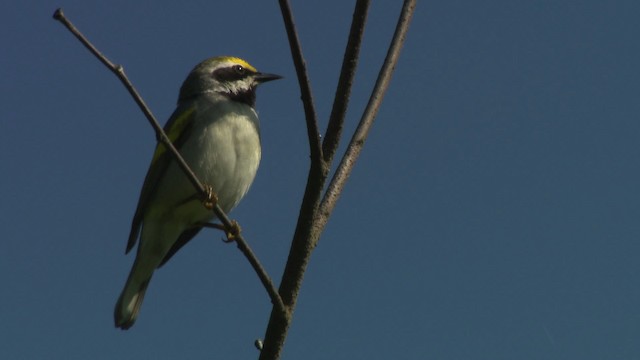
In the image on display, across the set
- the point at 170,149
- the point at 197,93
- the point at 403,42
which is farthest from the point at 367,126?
the point at 197,93

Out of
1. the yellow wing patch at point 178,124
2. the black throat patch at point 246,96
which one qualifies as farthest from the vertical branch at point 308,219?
the black throat patch at point 246,96

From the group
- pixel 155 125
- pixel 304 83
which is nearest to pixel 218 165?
pixel 155 125

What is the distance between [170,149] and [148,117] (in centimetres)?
24

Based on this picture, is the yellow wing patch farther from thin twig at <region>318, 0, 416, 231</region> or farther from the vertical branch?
the vertical branch

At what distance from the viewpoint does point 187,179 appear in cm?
699

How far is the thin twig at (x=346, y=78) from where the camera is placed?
341 centimetres

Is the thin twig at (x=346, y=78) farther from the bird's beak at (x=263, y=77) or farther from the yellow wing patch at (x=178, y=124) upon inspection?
the bird's beak at (x=263, y=77)

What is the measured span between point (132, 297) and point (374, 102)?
164 inches

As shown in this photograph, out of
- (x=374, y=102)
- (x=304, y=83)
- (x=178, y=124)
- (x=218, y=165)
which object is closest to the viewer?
(x=304, y=83)

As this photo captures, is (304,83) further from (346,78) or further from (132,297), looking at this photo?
(132,297)

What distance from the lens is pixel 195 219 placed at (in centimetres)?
724

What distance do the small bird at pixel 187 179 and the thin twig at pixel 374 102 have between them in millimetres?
2881

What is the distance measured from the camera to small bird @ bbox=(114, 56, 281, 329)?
6.95 meters

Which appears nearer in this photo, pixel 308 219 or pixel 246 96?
pixel 308 219
